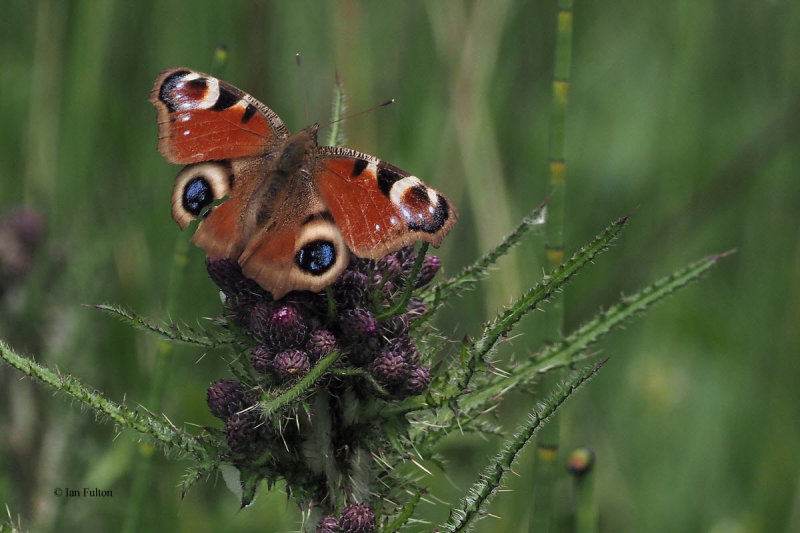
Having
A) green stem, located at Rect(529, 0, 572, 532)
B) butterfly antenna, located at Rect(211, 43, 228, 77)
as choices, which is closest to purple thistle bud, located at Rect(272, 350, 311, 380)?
green stem, located at Rect(529, 0, 572, 532)

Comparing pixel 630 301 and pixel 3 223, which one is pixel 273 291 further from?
pixel 3 223

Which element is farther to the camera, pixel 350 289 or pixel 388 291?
pixel 388 291

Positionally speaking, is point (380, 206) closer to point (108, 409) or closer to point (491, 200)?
point (108, 409)

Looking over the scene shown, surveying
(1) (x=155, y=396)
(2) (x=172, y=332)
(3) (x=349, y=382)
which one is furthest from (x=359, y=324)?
(1) (x=155, y=396)

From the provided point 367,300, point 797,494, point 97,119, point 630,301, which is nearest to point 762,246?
point 797,494

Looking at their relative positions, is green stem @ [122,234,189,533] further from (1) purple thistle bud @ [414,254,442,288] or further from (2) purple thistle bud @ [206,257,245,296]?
(1) purple thistle bud @ [414,254,442,288]

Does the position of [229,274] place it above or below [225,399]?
above
